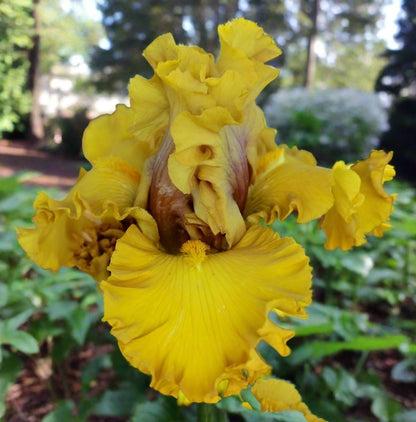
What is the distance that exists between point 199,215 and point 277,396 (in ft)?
1.45

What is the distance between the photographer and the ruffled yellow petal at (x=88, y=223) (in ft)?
2.75

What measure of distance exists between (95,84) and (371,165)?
15748 mm

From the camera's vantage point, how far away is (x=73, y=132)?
591 inches

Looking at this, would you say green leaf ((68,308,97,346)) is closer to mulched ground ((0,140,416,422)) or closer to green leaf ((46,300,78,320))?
green leaf ((46,300,78,320))

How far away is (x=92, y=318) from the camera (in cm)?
171

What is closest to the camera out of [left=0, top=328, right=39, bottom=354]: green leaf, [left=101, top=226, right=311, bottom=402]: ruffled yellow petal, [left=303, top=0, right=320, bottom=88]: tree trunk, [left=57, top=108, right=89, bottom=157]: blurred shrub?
[left=101, top=226, right=311, bottom=402]: ruffled yellow petal

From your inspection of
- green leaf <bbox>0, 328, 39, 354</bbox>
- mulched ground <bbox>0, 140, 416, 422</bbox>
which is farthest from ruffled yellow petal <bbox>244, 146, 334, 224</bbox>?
mulched ground <bbox>0, 140, 416, 422</bbox>

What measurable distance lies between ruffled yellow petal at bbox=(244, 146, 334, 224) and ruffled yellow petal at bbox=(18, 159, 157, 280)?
0.79 ft

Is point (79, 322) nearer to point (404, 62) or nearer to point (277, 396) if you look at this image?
point (277, 396)

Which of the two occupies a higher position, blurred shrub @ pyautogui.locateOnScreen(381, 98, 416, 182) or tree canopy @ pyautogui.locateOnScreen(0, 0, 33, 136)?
tree canopy @ pyautogui.locateOnScreen(0, 0, 33, 136)

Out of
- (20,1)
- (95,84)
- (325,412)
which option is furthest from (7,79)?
(325,412)

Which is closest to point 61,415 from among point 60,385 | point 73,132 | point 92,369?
point 92,369

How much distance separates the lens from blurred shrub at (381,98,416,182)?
10.6 metres

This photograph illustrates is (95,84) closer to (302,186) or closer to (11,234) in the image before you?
(11,234)
